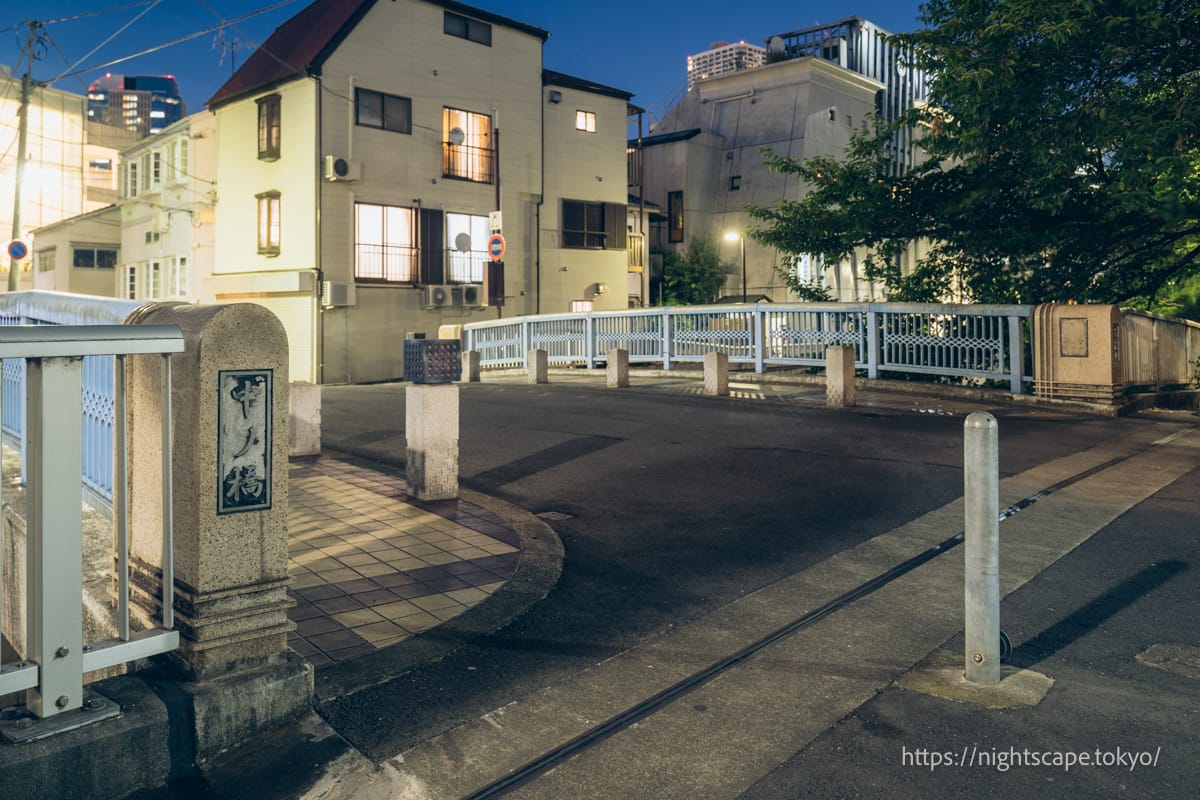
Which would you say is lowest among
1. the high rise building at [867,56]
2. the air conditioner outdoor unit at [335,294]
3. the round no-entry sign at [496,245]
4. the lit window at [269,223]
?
the air conditioner outdoor unit at [335,294]

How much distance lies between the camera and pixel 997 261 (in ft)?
62.5

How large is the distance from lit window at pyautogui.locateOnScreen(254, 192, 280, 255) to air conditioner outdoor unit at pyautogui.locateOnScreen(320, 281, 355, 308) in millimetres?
2691

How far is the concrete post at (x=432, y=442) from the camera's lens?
7.87m

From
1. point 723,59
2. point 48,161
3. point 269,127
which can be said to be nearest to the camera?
point 269,127

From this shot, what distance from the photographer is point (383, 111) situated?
29.3m

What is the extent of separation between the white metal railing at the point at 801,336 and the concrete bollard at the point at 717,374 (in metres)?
0.51

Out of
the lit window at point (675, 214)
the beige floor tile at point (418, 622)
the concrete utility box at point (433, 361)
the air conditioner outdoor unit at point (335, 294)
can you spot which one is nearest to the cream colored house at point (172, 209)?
the air conditioner outdoor unit at point (335, 294)

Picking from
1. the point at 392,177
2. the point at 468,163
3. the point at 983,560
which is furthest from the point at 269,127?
the point at 983,560

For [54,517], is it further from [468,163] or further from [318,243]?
[468,163]

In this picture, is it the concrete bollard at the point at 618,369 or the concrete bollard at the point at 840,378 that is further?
A: the concrete bollard at the point at 618,369

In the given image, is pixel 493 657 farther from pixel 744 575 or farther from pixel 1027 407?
pixel 1027 407

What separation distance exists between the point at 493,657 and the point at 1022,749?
228 cm

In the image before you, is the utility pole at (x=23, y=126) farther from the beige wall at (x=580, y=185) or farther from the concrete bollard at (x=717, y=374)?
the concrete bollard at (x=717, y=374)

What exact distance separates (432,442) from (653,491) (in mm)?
2019
